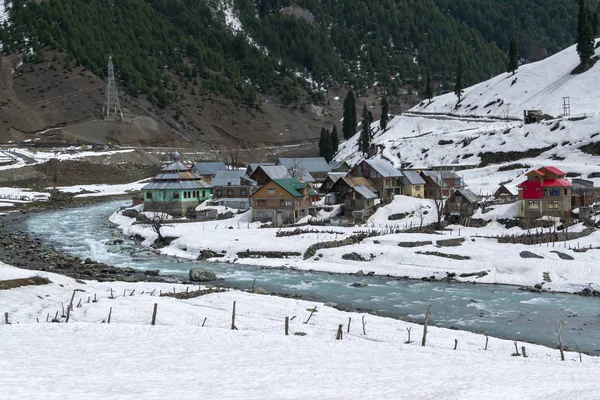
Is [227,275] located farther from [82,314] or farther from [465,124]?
[465,124]

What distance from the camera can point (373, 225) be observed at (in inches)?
2470

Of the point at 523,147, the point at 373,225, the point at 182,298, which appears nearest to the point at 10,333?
the point at 182,298

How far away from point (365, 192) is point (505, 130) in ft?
122

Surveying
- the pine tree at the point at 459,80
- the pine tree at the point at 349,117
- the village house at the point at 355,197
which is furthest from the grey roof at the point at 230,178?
the pine tree at the point at 459,80

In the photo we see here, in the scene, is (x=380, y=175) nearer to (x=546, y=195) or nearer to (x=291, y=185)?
(x=291, y=185)

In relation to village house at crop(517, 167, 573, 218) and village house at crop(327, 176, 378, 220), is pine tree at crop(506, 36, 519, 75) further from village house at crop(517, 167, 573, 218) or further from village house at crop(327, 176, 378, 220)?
village house at crop(517, 167, 573, 218)

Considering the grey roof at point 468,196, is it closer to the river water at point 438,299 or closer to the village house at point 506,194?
the village house at point 506,194

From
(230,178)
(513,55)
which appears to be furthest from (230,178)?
(513,55)

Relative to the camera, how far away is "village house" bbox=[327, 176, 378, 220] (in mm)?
67312

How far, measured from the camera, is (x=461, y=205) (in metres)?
62.8

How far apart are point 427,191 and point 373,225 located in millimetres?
18519

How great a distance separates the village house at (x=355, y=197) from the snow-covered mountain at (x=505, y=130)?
14.6 metres

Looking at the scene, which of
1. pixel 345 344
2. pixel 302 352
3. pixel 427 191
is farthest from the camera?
pixel 427 191

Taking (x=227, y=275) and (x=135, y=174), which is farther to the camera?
(x=135, y=174)
